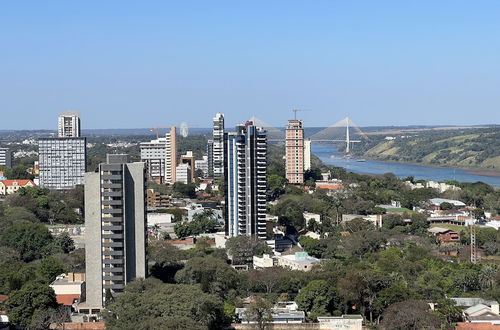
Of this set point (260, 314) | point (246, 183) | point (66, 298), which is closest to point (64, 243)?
point (246, 183)

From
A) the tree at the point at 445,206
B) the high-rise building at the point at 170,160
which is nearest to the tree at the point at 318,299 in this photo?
the tree at the point at 445,206

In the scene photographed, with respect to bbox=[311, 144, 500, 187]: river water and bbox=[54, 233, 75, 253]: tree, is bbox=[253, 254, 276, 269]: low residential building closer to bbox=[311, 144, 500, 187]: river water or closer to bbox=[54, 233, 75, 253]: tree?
bbox=[54, 233, 75, 253]: tree

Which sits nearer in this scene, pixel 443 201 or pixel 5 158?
pixel 443 201

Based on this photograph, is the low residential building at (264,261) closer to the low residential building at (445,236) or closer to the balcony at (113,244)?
the balcony at (113,244)

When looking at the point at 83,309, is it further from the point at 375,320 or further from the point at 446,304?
the point at 446,304

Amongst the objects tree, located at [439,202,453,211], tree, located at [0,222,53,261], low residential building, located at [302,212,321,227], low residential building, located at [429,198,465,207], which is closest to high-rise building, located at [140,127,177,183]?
low residential building, located at [429,198,465,207]

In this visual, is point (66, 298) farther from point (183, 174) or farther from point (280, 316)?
point (183, 174)
